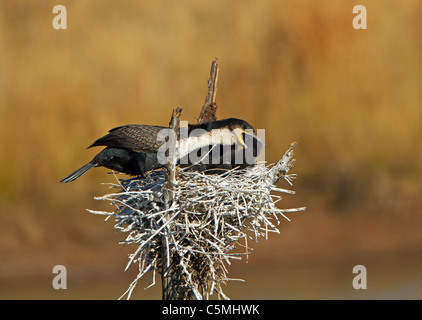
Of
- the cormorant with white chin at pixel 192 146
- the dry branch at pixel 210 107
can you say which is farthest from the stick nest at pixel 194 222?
the dry branch at pixel 210 107

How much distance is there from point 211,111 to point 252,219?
1594 millimetres

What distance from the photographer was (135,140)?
15.2 feet

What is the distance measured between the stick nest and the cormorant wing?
0.44 m

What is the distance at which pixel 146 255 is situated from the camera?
159 inches

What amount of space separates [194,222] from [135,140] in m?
1.02

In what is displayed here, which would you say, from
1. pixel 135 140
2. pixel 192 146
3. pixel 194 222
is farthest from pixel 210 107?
pixel 194 222

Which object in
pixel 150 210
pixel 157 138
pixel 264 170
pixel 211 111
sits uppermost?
pixel 211 111

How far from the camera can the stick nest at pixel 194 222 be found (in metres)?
3.88

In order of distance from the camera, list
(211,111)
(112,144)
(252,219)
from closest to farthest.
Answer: (252,219) < (112,144) < (211,111)

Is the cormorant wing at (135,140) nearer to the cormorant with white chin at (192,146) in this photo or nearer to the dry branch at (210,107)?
the cormorant with white chin at (192,146)

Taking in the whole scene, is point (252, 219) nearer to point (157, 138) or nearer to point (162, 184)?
point (162, 184)

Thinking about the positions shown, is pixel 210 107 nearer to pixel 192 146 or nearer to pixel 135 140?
pixel 192 146

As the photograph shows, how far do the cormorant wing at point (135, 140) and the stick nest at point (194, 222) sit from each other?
0.44 metres
